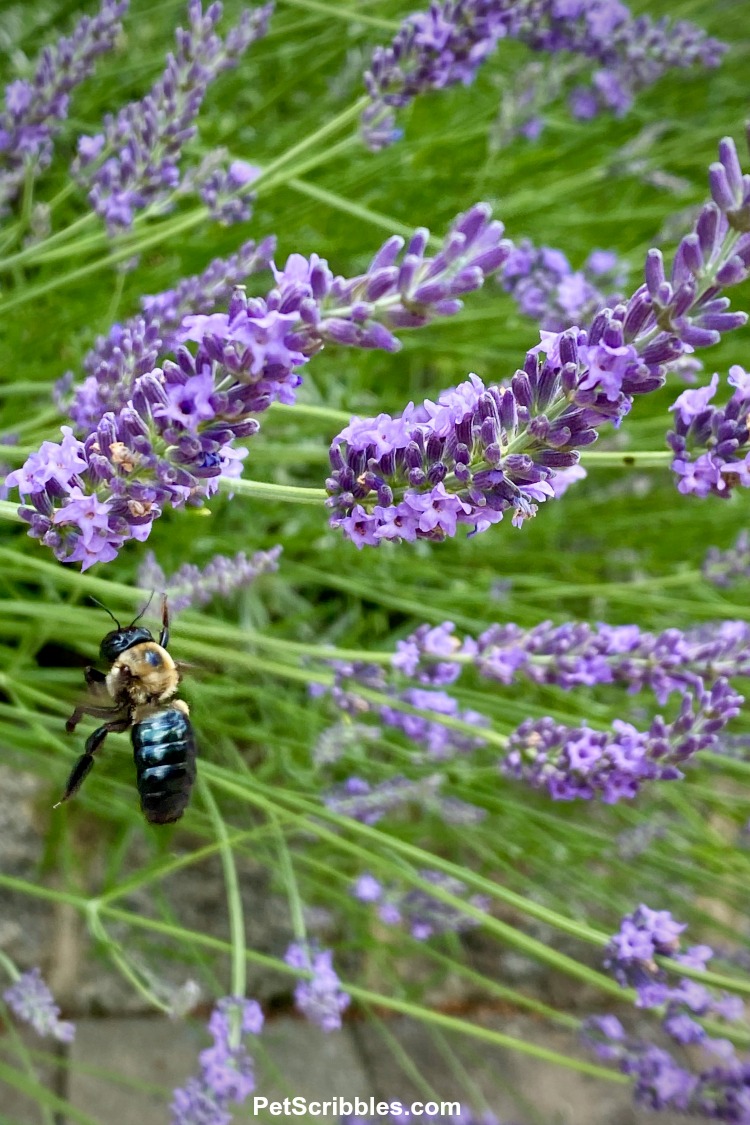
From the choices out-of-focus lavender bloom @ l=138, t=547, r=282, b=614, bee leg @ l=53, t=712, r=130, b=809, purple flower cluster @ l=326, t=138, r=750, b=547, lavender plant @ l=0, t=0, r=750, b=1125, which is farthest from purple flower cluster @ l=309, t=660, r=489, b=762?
purple flower cluster @ l=326, t=138, r=750, b=547

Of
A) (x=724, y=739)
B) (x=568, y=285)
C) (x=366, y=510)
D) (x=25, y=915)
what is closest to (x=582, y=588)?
(x=724, y=739)

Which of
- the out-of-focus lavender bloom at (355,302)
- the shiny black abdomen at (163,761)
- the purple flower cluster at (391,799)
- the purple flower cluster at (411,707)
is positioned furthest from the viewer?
the purple flower cluster at (391,799)

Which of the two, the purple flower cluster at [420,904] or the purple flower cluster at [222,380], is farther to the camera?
the purple flower cluster at [420,904]

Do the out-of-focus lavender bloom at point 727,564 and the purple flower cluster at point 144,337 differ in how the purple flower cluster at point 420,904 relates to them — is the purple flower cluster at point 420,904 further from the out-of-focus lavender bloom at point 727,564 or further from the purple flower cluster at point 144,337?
the purple flower cluster at point 144,337

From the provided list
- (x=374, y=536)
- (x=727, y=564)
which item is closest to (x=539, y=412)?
(x=374, y=536)

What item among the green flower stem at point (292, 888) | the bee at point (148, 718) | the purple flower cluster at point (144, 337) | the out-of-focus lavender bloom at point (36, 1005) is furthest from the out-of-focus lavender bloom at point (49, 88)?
the out-of-focus lavender bloom at point (36, 1005)

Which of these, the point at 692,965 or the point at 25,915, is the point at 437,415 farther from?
the point at 25,915

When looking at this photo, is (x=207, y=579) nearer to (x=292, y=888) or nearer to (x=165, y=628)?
(x=165, y=628)
